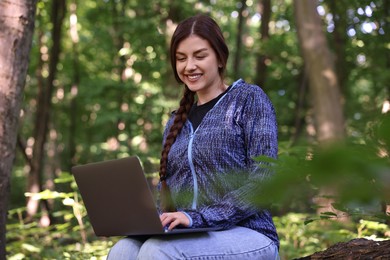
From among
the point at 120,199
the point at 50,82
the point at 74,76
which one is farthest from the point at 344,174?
the point at 74,76

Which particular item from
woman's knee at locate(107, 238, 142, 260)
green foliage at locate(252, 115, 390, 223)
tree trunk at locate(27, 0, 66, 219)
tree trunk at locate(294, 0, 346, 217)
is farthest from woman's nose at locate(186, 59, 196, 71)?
tree trunk at locate(27, 0, 66, 219)

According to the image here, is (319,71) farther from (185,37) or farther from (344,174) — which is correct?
(344,174)

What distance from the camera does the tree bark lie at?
5.47 m

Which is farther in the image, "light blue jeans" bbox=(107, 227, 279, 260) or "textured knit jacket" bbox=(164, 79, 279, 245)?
"textured knit jacket" bbox=(164, 79, 279, 245)

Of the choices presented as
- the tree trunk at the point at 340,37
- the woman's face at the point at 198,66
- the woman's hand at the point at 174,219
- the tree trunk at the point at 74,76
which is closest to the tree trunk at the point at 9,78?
the woman's face at the point at 198,66

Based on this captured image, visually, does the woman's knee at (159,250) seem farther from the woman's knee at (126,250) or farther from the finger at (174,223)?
the woman's knee at (126,250)

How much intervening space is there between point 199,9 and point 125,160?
968cm

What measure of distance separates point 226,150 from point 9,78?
1530mm

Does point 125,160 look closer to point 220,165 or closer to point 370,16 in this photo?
point 220,165

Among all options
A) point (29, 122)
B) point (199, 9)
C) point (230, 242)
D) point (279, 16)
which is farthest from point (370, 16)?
point (29, 122)

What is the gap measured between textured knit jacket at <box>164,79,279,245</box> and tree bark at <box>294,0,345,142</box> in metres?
2.84

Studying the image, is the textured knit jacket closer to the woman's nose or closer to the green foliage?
the woman's nose

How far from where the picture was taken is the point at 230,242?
7.41 ft

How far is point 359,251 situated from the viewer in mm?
2080
